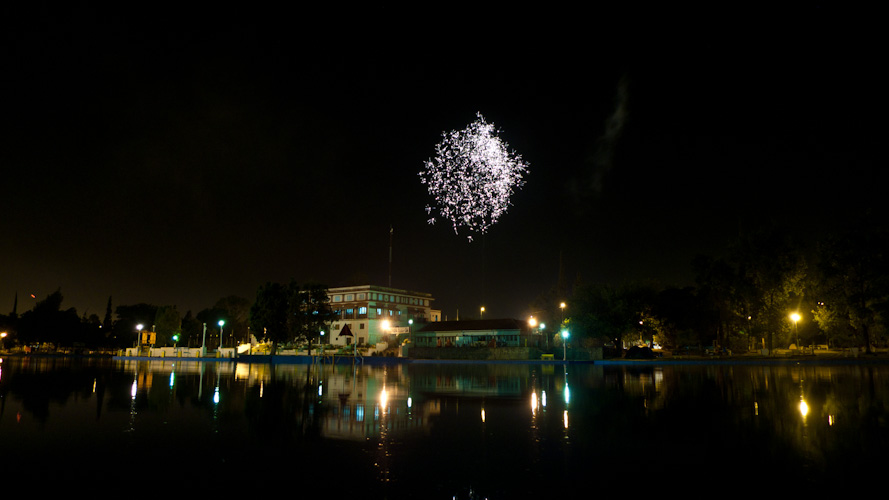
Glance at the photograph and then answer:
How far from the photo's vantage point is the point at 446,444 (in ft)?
31.3

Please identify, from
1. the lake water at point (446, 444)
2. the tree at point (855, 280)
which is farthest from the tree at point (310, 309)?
the tree at point (855, 280)

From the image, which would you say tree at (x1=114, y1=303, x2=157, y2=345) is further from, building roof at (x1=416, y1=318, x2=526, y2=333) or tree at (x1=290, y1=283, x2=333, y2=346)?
building roof at (x1=416, y1=318, x2=526, y2=333)

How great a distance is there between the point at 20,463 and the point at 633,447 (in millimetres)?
9669

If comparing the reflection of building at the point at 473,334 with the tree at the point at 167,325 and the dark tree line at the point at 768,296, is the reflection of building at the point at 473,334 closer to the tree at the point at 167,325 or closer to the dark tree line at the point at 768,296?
the dark tree line at the point at 768,296

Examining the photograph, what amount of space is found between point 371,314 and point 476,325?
79.1 feet

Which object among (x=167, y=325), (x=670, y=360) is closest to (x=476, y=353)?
(x=670, y=360)

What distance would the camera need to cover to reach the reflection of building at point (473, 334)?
255ft

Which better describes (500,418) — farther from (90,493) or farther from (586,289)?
(586,289)

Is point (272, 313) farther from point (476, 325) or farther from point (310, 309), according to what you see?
point (476, 325)

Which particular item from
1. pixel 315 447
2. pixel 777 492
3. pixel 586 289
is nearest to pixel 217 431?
pixel 315 447

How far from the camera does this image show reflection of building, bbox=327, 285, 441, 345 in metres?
97.2

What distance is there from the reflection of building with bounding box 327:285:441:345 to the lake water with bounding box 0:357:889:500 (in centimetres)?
7891

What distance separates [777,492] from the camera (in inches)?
261

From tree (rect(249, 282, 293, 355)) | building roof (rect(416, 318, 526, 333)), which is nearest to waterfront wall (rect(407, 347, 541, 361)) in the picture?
building roof (rect(416, 318, 526, 333))
